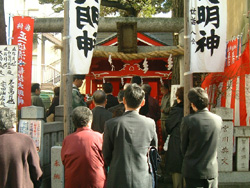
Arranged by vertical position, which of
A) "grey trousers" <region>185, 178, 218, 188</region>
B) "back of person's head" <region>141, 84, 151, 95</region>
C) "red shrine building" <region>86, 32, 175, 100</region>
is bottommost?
"grey trousers" <region>185, 178, 218, 188</region>

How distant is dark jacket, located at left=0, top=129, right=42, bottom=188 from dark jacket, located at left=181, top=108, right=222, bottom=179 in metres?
2.10

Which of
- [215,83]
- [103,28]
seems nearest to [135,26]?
[103,28]

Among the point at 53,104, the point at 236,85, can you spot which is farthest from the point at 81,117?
the point at 53,104

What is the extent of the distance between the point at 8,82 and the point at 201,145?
4.44 m

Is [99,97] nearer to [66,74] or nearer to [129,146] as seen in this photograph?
[66,74]

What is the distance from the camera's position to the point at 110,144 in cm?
414

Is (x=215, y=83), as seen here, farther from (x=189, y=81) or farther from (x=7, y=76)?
(x=7, y=76)

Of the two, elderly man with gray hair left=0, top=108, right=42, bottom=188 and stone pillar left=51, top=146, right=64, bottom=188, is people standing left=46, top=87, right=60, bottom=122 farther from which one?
elderly man with gray hair left=0, top=108, right=42, bottom=188

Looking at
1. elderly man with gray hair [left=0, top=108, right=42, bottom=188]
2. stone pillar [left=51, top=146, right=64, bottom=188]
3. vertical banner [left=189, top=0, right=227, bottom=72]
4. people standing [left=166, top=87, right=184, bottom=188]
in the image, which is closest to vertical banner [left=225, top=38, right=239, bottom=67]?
vertical banner [left=189, top=0, right=227, bottom=72]

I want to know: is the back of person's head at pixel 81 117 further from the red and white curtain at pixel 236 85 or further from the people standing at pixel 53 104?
the people standing at pixel 53 104

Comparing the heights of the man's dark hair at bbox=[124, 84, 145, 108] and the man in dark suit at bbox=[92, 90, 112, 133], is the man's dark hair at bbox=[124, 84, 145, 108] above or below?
above

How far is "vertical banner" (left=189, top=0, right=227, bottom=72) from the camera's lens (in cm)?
671

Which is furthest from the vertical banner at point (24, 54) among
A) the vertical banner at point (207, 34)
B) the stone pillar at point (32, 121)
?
the vertical banner at point (207, 34)

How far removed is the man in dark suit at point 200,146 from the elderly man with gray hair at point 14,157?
204cm
